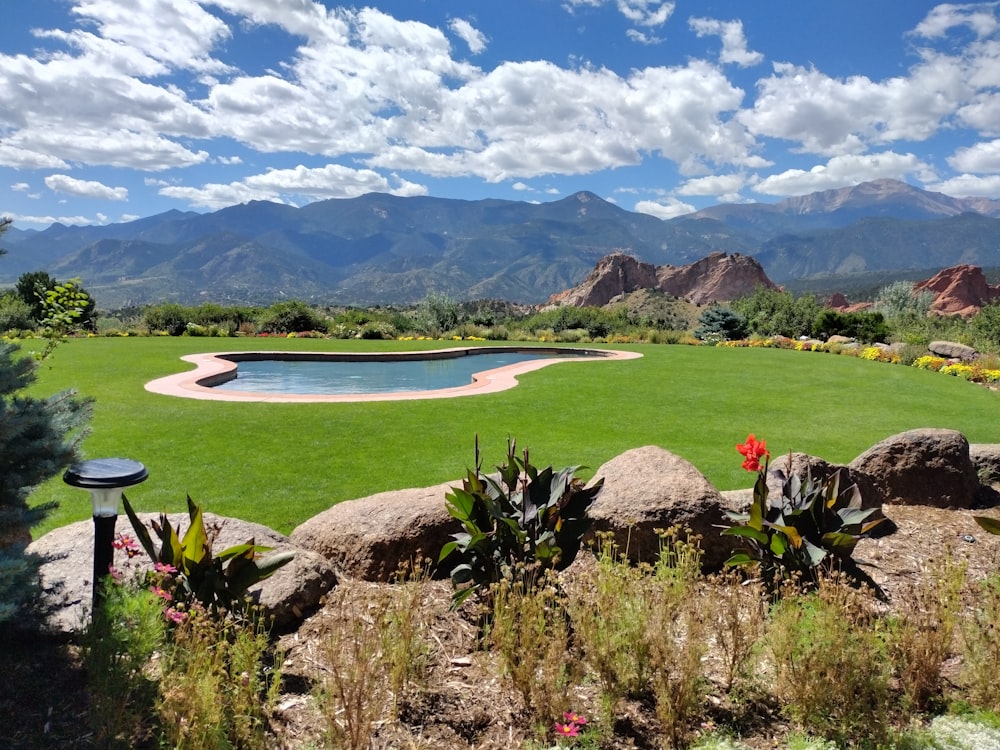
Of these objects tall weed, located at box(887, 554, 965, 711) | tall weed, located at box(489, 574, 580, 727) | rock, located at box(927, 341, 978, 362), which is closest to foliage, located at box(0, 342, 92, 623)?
tall weed, located at box(489, 574, 580, 727)

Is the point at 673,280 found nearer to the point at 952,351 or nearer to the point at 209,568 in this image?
the point at 952,351

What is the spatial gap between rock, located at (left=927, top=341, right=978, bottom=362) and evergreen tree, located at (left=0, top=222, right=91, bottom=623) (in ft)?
64.4

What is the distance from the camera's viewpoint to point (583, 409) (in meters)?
9.61

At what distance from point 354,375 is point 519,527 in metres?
13.6

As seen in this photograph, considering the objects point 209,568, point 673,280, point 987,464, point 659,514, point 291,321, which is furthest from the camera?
point 673,280

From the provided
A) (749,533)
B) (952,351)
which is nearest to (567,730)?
(749,533)

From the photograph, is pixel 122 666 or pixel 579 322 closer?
pixel 122 666

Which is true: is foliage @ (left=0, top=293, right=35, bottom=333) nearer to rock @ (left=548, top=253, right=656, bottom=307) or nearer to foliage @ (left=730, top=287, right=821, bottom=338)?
foliage @ (left=730, top=287, right=821, bottom=338)

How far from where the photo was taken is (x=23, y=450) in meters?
2.40

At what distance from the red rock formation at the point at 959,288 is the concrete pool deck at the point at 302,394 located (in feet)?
297

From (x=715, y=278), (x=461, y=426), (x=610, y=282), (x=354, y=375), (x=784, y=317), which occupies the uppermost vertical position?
(x=715, y=278)

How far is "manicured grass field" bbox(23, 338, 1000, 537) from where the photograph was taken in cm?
559

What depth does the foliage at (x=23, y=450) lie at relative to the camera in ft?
7.50

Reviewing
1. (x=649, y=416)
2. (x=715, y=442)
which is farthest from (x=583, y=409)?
(x=715, y=442)
